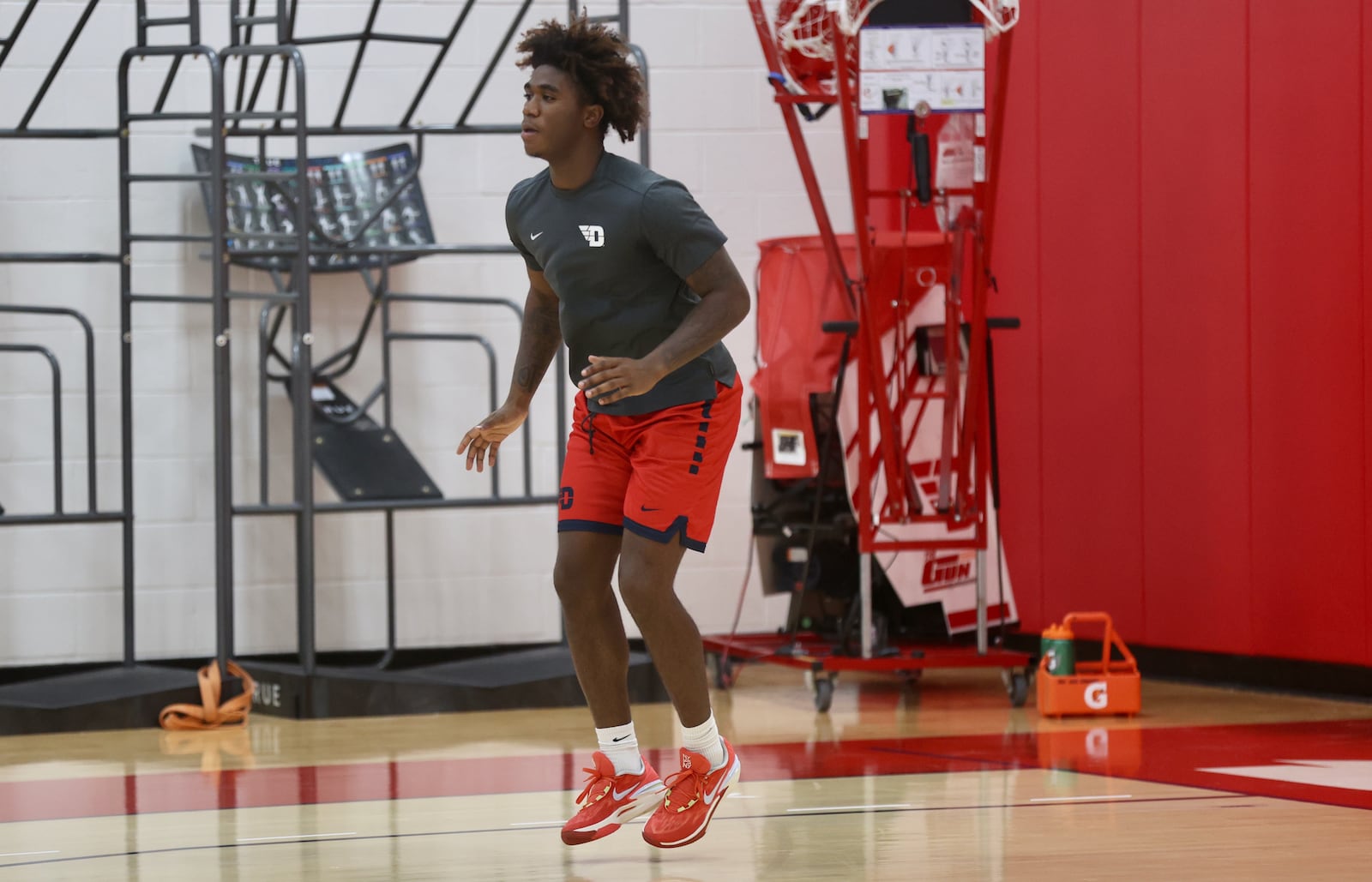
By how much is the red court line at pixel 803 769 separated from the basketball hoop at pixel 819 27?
6.44ft

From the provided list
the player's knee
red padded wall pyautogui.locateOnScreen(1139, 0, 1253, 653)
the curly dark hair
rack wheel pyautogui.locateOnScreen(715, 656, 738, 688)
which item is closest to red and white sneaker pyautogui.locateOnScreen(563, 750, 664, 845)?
the player's knee

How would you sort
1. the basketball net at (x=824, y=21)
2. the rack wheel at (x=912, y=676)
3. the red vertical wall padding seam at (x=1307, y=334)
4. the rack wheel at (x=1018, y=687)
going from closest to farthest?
the basketball net at (x=824, y=21)
the red vertical wall padding seam at (x=1307, y=334)
the rack wheel at (x=1018, y=687)
the rack wheel at (x=912, y=676)

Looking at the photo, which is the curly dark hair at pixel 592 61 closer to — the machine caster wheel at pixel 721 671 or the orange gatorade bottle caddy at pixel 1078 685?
the orange gatorade bottle caddy at pixel 1078 685

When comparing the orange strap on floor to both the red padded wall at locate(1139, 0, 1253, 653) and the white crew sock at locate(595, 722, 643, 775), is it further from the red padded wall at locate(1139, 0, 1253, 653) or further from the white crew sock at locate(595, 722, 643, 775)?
the red padded wall at locate(1139, 0, 1253, 653)

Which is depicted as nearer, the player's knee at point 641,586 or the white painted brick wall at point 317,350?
the player's knee at point 641,586

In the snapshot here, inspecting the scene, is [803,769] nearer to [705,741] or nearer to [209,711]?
[705,741]

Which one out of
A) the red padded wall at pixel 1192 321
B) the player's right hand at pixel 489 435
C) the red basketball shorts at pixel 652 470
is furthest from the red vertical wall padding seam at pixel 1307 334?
the player's right hand at pixel 489 435

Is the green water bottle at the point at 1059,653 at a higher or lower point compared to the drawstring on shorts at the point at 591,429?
lower

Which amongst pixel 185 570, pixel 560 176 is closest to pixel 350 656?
pixel 185 570

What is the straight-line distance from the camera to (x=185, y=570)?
5.83 metres

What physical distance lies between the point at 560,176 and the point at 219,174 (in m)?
2.18

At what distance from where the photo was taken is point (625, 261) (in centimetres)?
312

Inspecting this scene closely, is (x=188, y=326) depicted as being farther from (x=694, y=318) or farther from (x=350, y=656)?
(x=694, y=318)

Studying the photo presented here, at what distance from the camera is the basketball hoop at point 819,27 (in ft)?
15.8
